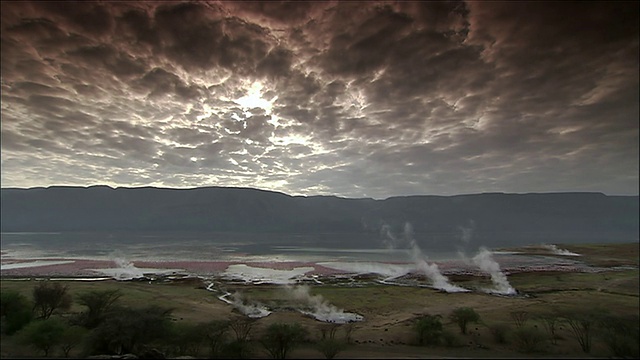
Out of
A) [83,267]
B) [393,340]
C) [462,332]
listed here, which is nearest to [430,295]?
[462,332]

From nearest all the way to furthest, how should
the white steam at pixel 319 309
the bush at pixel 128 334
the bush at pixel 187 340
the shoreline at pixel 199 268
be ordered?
1. the bush at pixel 128 334
2. the bush at pixel 187 340
3. the white steam at pixel 319 309
4. the shoreline at pixel 199 268

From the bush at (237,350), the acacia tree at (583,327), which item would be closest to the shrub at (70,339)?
the bush at (237,350)

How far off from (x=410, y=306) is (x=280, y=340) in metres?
23.7

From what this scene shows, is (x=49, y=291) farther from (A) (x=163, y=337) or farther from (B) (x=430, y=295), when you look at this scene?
(B) (x=430, y=295)

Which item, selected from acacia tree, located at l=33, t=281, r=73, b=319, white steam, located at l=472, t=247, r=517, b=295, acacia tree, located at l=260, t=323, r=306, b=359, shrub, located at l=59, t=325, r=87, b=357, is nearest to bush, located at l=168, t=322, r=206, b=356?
acacia tree, located at l=260, t=323, r=306, b=359

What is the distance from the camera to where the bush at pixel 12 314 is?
91.6 feet

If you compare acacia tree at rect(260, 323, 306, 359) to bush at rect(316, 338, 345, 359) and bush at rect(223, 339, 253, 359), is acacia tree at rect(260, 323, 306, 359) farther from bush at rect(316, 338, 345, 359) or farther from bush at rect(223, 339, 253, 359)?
bush at rect(316, 338, 345, 359)

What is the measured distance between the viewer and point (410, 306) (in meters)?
43.6

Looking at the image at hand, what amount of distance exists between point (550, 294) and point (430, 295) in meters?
16.1

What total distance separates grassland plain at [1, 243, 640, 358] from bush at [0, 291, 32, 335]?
6.16ft

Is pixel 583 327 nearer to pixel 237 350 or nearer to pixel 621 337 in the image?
pixel 621 337

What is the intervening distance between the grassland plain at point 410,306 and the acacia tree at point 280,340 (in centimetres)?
74

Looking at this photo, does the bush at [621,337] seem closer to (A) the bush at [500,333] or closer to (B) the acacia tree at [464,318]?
(A) the bush at [500,333]

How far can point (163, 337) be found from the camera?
79.3ft
